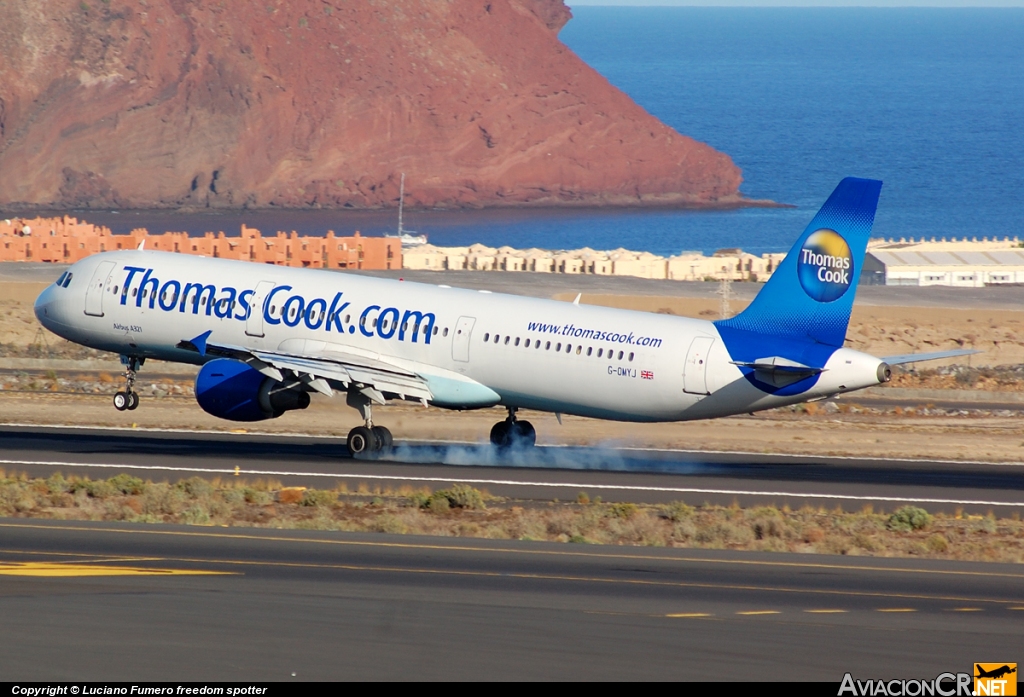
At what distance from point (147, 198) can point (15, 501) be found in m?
176

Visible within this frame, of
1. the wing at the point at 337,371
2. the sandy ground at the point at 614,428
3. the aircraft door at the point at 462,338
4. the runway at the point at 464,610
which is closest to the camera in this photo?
the runway at the point at 464,610

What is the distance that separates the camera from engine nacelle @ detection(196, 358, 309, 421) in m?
38.5

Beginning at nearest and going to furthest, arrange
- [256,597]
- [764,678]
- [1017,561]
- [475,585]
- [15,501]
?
1. [764,678]
2. [256,597]
3. [475,585]
4. [1017,561]
5. [15,501]

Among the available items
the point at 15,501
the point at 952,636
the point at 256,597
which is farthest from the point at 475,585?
the point at 15,501

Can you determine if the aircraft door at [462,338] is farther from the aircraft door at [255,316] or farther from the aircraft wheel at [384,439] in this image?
the aircraft door at [255,316]

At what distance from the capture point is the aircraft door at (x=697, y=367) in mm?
35625

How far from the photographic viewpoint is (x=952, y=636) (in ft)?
56.7

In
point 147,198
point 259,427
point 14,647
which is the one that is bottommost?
point 14,647

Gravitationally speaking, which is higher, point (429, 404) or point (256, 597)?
point (429, 404)

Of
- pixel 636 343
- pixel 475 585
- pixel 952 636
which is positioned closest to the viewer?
pixel 952 636

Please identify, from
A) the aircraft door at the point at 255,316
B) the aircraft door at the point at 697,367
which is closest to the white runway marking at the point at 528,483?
the aircraft door at the point at 697,367

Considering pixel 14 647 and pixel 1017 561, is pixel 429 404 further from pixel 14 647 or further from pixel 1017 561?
pixel 14 647

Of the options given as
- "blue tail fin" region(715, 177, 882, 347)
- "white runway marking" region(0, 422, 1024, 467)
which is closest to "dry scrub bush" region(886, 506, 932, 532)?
"blue tail fin" region(715, 177, 882, 347)

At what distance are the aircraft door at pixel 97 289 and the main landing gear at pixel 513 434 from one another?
1100cm
